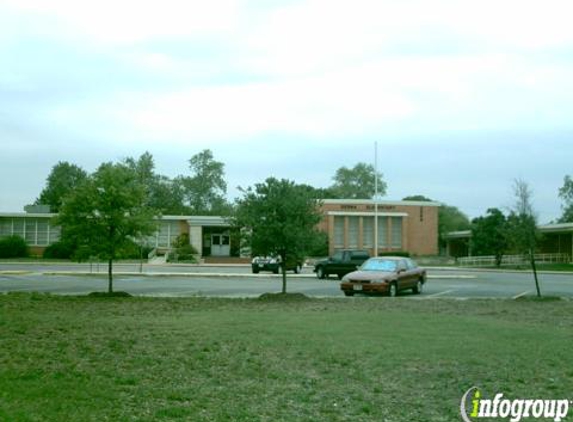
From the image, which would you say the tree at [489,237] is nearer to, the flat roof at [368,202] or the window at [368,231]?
the flat roof at [368,202]

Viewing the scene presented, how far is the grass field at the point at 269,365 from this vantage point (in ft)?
24.8

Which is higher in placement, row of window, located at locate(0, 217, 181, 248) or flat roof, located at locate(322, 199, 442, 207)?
flat roof, located at locate(322, 199, 442, 207)

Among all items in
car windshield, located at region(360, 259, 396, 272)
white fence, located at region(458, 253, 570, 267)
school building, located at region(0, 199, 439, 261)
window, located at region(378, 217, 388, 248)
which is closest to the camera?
car windshield, located at region(360, 259, 396, 272)

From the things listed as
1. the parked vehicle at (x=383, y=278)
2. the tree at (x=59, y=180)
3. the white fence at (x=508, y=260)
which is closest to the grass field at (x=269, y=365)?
the parked vehicle at (x=383, y=278)

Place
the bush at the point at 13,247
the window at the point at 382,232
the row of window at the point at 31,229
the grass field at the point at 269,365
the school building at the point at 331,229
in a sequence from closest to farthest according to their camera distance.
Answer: the grass field at the point at 269,365 < the bush at the point at 13,247 < the school building at the point at 331,229 < the row of window at the point at 31,229 < the window at the point at 382,232

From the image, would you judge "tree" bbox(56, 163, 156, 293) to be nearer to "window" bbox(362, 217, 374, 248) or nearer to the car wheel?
the car wheel

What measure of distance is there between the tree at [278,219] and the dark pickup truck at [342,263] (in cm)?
1530

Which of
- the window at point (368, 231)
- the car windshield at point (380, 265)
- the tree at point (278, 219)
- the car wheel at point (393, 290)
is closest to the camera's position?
the tree at point (278, 219)

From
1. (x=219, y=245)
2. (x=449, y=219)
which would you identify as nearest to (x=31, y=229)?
(x=219, y=245)

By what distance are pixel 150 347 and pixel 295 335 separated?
2832mm

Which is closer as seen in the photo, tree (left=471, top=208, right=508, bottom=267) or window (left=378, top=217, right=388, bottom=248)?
tree (left=471, top=208, right=508, bottom=267)

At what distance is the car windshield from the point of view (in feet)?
89.6

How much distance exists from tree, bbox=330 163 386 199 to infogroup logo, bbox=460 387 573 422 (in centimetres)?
11696

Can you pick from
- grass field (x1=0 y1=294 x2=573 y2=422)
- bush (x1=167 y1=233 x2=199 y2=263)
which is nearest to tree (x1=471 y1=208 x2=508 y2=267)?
bush (x1=167 y1=233 x2=199 y2=263)
